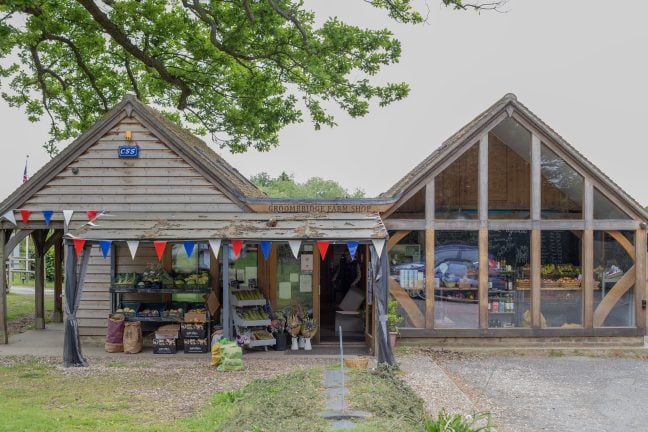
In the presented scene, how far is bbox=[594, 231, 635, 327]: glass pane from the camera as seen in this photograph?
13641 mm

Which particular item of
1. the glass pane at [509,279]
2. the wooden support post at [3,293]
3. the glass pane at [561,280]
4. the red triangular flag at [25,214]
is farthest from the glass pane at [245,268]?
the glass pane at [561,280]

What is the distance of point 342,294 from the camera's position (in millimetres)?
18062

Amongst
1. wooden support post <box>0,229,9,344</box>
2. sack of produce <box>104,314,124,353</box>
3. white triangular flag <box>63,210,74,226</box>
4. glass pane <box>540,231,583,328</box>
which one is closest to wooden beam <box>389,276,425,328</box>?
glass pane <box>540,231,583,328</box>

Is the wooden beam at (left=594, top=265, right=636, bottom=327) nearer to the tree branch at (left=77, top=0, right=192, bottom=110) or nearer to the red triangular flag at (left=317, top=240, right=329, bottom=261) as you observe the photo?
the red triangular flag at (left=317, top=240, right=329, bottom=261)

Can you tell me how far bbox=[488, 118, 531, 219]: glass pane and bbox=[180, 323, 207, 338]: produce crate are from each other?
6.49m

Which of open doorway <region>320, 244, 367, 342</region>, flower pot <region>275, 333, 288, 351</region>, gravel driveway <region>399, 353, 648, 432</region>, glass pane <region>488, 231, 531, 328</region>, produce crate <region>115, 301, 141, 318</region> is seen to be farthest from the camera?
open doorway <region>320, 244, 367, 342</region>

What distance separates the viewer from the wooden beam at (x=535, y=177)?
13.6 m

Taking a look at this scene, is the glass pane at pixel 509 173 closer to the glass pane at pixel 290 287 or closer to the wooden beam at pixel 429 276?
the wooden beam at pixel 429 276

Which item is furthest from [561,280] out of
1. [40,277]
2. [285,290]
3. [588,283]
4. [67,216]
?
[40,277]

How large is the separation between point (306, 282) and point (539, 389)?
208 inches

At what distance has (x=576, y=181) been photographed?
45.0 ft

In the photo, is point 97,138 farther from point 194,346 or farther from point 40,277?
point 194,346

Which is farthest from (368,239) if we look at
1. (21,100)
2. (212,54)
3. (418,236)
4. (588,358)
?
(21,100)

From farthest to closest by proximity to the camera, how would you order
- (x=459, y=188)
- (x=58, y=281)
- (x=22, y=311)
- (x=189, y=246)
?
(x=22, y=311), (x=58, y=281), (x=459, y=188), (x=189, y=246)
